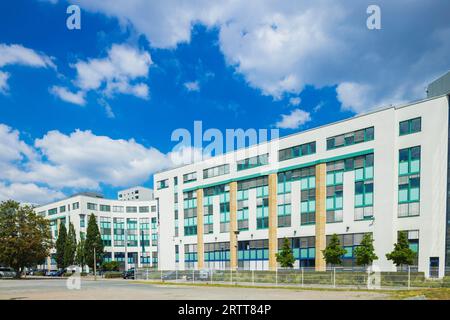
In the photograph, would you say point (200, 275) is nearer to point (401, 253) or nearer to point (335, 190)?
point (335, 190)

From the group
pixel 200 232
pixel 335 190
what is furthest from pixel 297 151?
pixel 200 232

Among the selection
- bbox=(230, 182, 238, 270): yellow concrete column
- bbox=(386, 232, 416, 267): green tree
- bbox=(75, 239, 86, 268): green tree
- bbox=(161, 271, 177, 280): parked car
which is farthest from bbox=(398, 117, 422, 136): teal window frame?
bbox=(75, 239, 86, 268): green tree

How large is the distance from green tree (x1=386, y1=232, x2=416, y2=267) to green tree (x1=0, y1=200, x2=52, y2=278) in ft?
180

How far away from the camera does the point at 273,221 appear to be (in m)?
51.3

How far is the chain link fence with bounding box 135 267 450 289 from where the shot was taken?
3022 cm

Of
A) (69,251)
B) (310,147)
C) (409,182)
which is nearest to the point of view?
(409,182)

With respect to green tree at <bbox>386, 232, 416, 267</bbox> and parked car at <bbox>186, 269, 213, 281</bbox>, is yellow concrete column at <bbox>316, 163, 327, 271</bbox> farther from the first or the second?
parked car at <bbox>186, 269, 213, 281</bbox>

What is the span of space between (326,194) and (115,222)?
260ft

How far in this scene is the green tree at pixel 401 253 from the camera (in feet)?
115

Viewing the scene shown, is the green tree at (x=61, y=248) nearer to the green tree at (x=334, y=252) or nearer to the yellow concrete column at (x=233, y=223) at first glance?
the yellow concrete column at (x=233, y=223)

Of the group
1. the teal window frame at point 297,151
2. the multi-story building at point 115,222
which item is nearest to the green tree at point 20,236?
the multi-story building at point 115,222
